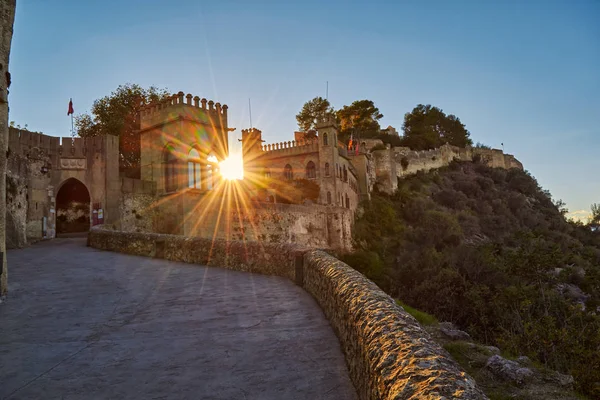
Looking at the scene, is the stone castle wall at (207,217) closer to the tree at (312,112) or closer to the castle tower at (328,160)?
the castle tower at (328,160)

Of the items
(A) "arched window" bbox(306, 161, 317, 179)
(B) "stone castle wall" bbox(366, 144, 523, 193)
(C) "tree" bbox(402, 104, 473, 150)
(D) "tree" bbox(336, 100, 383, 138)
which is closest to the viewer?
Answer: (A) "arched window" bbox(306, 161, 317, 179)

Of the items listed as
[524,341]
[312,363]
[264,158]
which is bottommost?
[524,341]

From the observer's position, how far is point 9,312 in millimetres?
6262

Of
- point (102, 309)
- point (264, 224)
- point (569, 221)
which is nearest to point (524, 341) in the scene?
point (102, 309)

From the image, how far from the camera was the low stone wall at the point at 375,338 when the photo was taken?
7.62ft

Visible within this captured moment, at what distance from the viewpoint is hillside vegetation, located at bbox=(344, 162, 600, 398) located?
496 inches

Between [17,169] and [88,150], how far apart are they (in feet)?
12.0

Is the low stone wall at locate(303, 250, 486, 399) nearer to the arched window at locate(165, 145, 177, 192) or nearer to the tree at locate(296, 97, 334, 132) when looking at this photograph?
the arched window at locate(165, 145, 177, 192)

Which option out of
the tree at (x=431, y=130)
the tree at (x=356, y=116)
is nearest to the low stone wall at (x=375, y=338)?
the tree at (x=356, y=116)

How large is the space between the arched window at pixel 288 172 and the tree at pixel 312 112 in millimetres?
17460

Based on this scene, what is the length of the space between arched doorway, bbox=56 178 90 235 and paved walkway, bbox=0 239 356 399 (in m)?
14.6

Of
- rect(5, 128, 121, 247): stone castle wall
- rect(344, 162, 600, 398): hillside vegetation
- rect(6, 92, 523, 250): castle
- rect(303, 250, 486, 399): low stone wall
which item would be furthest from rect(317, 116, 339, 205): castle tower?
rect(303, 250, 486, 399): low stone wall

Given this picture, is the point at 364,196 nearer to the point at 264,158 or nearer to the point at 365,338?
the point at 264,158

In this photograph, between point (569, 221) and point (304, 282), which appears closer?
point (304, 282)
